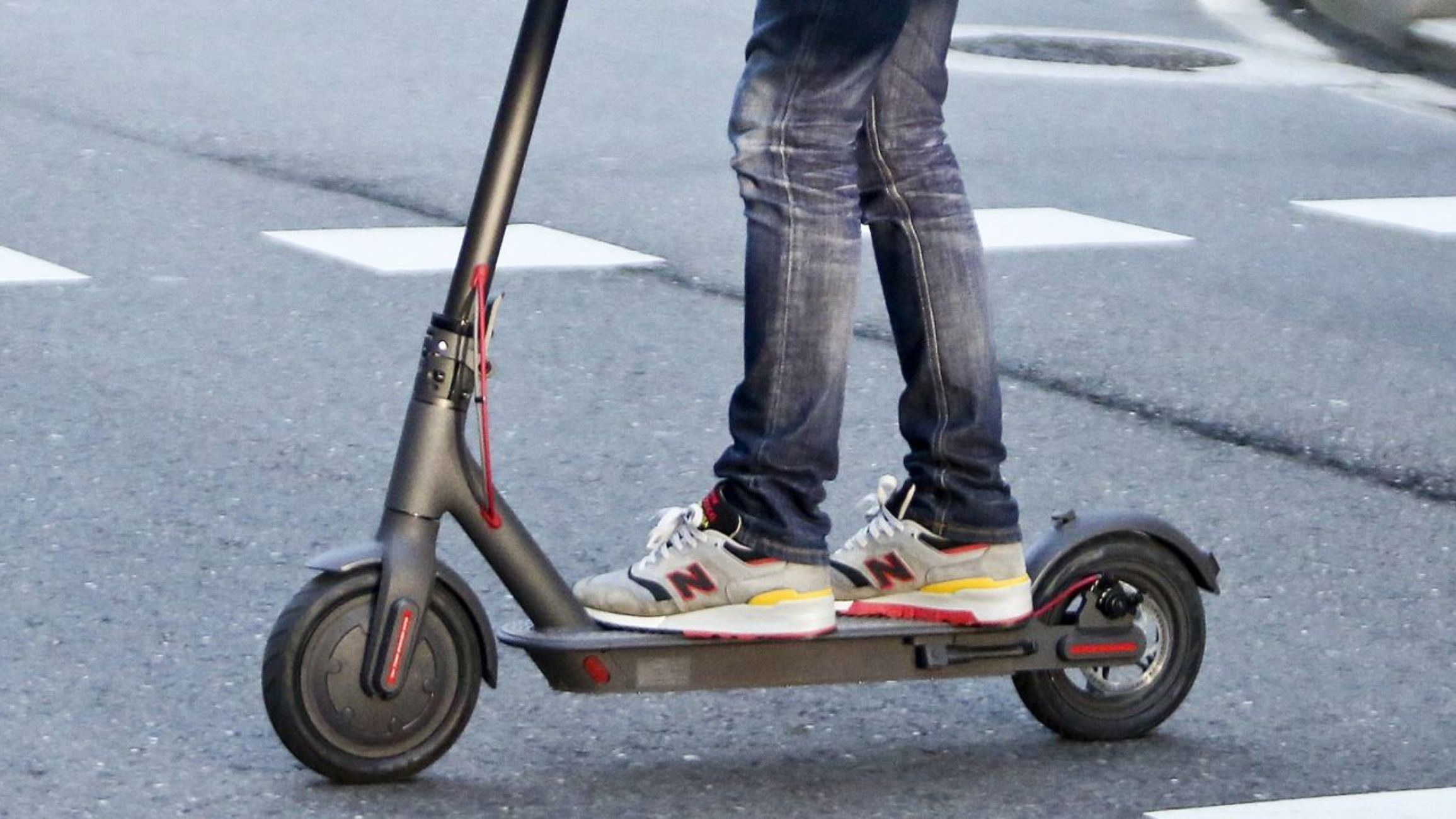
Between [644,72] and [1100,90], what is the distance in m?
1.92

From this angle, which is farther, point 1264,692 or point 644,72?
point 644,72

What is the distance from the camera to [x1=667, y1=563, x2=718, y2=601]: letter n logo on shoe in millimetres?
3451

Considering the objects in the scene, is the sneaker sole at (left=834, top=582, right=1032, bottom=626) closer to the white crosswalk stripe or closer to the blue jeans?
the blue jeans

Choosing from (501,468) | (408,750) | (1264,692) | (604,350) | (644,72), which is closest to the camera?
(408,750)

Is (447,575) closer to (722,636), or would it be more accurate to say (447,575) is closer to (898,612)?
(722,636)

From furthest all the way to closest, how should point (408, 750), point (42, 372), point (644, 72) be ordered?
point (644, 72)
point (42, 372)
point (408, 750)

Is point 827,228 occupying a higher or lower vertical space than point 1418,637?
higher

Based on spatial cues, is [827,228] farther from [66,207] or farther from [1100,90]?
[1100,90]

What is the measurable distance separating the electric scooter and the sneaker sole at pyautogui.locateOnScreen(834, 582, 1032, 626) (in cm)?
2

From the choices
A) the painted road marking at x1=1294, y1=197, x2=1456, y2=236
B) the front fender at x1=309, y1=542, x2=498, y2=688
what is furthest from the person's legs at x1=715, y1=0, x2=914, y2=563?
the painted road marking at x1=1294, y1=197, x2=1456, y2=236

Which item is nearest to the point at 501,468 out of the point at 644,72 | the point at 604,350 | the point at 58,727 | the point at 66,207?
the point at 604,350

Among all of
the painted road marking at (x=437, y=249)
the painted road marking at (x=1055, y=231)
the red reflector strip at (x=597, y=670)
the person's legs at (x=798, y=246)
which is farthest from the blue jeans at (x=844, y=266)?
the painted road marking at (x=1055, y=231)

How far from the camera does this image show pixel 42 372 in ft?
18.4

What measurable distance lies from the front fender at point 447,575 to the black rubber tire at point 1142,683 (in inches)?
29.4
